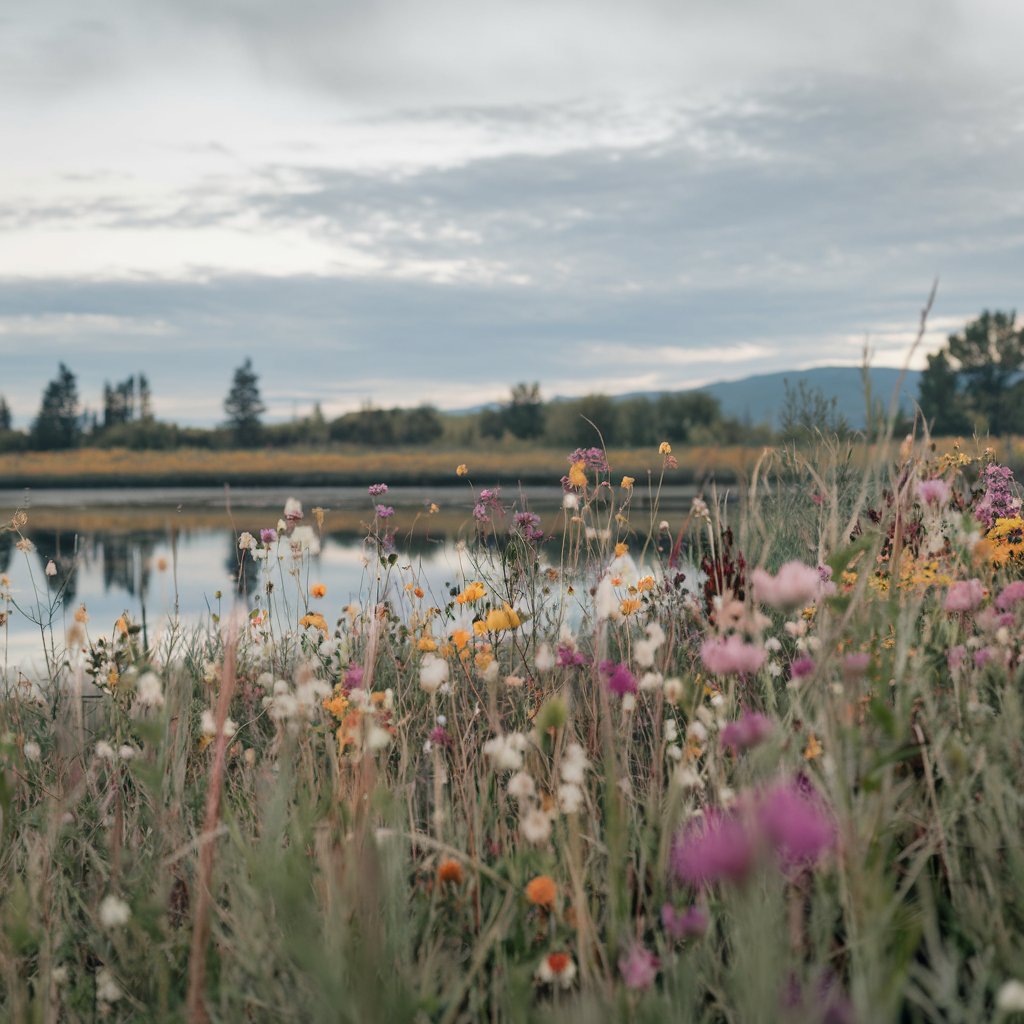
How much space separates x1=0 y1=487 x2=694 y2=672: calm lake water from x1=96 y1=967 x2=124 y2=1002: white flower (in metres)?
0.79

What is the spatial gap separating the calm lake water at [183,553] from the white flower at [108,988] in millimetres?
786

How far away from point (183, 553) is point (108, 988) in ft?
43.9

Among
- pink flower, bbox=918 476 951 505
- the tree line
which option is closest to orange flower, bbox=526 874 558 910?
pink flower, bbox=918 476 951 505

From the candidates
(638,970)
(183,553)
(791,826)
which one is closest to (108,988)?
(638,970)

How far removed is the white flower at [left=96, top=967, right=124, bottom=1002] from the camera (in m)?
1.93


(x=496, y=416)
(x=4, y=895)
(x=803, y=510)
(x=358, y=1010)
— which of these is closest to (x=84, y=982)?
(x=4, y=895)

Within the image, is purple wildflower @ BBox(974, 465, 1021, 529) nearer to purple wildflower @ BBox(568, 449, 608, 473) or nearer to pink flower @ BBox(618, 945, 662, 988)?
purple wildflower @ BBox(568, 449, 608, 473)

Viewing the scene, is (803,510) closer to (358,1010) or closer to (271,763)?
(271,763)

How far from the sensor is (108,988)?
76.0 inches

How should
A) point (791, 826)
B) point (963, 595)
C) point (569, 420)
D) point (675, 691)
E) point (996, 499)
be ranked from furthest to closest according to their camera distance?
1. point (569, 420)
2. point (996, 499)
3. point (963, 595)
4. point (675, 691)
5. point (791, 826)

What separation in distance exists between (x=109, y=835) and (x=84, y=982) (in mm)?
797

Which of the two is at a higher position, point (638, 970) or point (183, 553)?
point (638, 970)

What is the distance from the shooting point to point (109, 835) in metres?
2.81

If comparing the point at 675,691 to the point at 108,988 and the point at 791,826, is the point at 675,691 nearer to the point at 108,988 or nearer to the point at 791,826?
the point at 791,826
